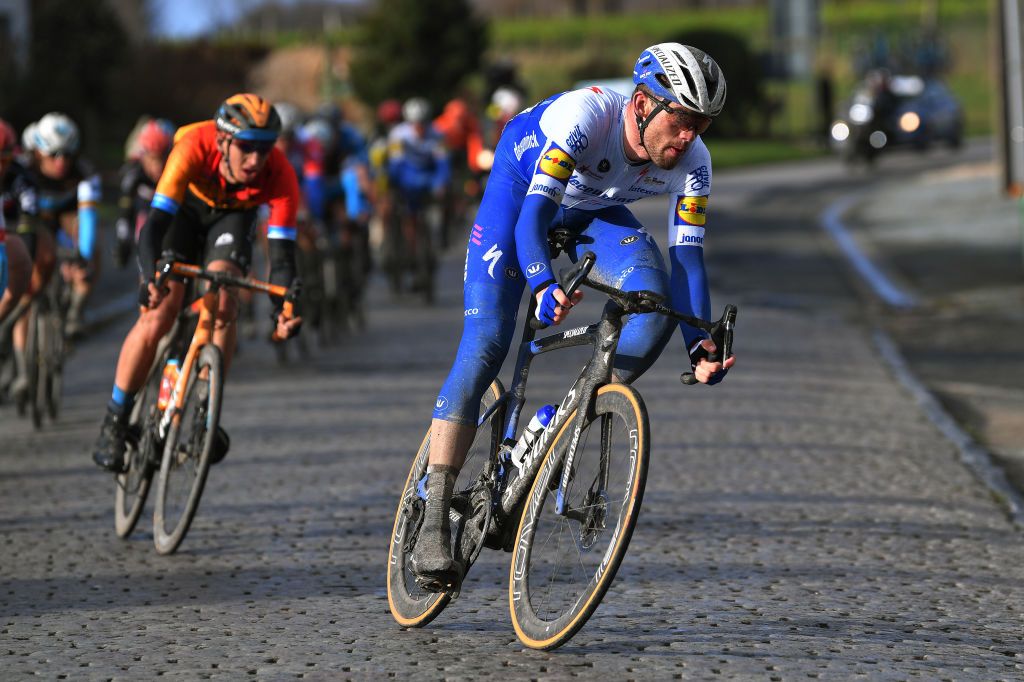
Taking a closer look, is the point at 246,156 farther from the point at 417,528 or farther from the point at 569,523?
the point at 569,523

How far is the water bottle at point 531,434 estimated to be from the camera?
17.0ft

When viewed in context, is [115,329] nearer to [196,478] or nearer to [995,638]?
[196,478]

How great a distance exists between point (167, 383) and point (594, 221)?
7.83 feet

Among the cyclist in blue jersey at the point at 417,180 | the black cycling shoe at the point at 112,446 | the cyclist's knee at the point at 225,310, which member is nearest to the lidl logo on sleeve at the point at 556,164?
the cyclist's knee at the point at 225,310

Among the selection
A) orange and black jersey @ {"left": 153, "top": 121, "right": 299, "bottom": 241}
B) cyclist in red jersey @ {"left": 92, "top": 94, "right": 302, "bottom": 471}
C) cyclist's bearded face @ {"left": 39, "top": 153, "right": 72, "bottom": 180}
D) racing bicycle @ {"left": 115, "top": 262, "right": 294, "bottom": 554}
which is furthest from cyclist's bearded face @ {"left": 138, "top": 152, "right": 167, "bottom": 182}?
racing bicycle @ {"left": 115, "top": 262, "right": 294, "bottom": 554}

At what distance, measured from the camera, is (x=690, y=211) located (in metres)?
5.35

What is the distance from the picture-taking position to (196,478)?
6645 millimetres

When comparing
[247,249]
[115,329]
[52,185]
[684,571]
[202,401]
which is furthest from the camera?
→ [115,329]

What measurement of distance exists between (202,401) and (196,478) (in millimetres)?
354

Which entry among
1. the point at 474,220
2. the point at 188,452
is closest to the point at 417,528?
the point at 474,220

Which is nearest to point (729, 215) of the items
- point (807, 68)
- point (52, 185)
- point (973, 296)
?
point (973, 296)

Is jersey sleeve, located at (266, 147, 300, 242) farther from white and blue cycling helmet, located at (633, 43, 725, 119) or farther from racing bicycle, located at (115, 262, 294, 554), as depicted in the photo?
white and blue cycling helmet, located at (633, 43, 725, 119)

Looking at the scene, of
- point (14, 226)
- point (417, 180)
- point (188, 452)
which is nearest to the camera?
point (188, 452)

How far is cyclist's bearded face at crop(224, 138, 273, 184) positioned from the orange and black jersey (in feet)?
0.49
